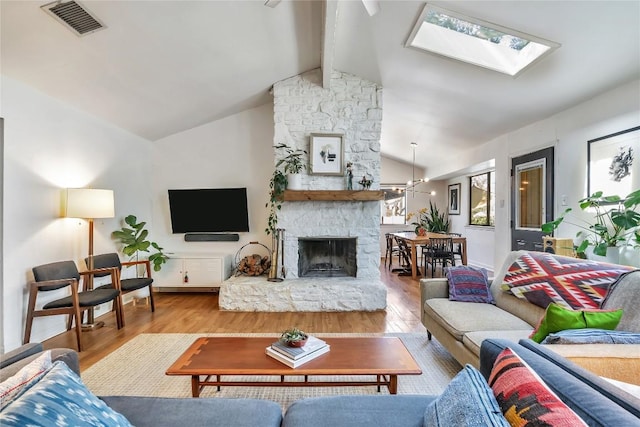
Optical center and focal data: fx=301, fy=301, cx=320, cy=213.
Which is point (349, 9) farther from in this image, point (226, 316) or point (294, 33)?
point (226, 316)

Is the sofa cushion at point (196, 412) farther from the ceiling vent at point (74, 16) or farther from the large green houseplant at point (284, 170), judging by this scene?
the large green houseplant at point (284, 170)

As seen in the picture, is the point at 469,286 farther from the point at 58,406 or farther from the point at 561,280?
the point at 58,406

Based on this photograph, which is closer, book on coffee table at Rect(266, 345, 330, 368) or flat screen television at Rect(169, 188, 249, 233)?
book on coffee table at Rect(266, 345, 330, 368)

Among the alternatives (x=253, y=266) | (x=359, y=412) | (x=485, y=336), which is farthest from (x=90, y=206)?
(x=485, y=336)

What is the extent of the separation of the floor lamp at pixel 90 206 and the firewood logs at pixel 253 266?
176cm

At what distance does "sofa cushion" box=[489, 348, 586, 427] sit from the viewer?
74 centimetres

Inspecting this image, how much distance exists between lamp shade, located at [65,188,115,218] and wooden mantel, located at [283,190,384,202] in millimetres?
2000

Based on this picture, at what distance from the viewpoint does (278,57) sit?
357 cm

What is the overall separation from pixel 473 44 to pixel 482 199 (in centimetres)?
439

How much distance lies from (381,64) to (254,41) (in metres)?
1.53

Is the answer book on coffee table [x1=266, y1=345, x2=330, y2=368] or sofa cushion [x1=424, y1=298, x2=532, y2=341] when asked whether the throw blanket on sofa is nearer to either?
sofa cushion [x1=424, y1=298, x2=532, y2=341]

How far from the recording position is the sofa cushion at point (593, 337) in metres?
1.36

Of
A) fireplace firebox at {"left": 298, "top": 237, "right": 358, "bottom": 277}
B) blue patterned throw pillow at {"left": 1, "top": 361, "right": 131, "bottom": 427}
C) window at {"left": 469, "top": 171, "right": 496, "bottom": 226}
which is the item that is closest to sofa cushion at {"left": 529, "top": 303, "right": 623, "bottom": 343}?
blue patterned throw pillow at {"left": 1, "top": 361, "right": 131, "bottom": 427}

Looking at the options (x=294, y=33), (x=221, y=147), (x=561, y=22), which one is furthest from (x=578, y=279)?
(x=221, y=147)
